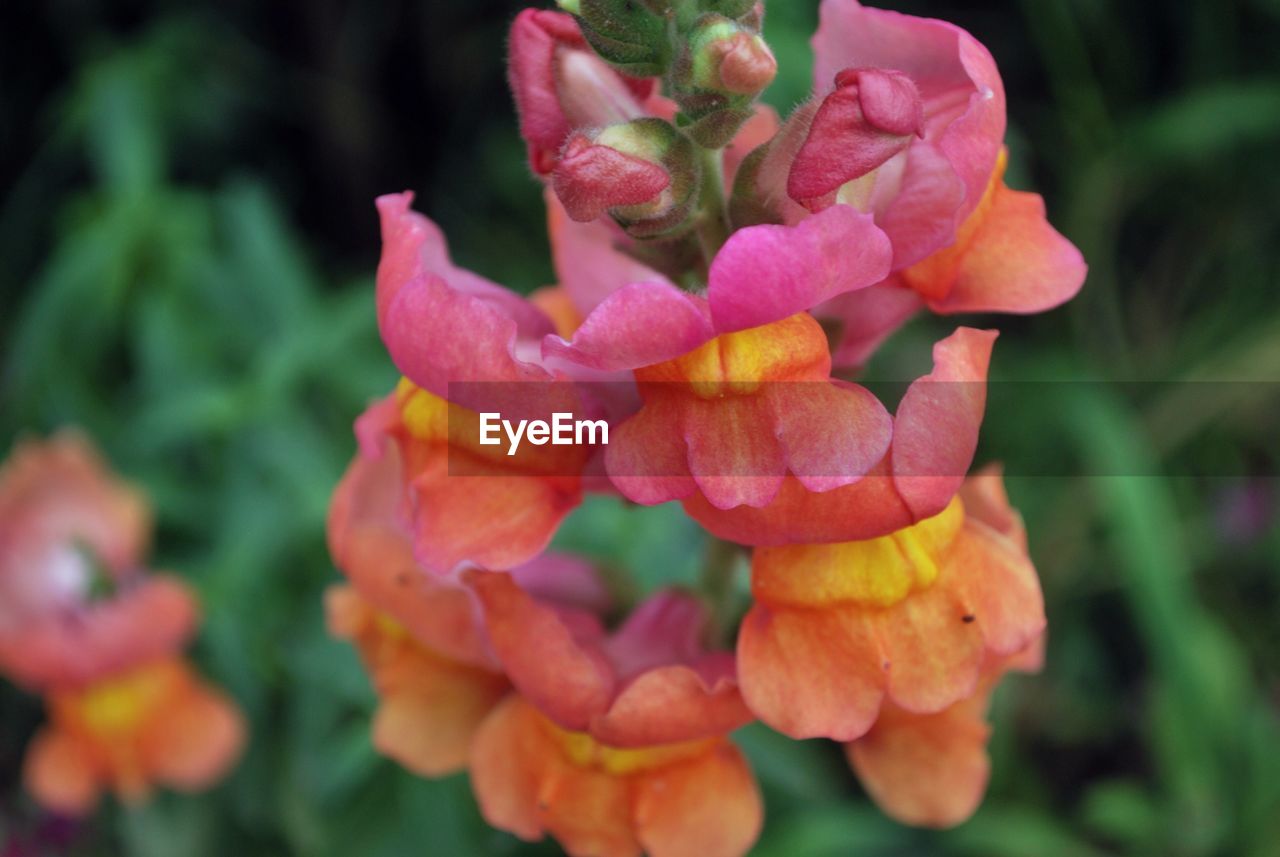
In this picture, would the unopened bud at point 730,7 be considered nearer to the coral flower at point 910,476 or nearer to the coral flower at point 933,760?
the coral flower at point 910,476

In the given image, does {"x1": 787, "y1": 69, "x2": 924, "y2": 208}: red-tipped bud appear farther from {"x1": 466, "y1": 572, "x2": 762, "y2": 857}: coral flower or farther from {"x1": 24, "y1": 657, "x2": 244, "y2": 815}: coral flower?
{"x1": 24, "y1": 657, "x2": 244, "y2": 815}: coral flower

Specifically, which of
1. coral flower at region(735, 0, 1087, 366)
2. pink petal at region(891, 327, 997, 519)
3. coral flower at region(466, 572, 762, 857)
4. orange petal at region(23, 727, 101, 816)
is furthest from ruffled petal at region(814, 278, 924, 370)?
orange petal at region(23, 727, 101, 816)

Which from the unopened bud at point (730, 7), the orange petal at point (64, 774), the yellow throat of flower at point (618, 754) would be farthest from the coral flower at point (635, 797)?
the orange petal at point (64, 774)

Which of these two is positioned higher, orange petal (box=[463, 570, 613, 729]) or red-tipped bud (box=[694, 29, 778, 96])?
red-tipped bud (box=[694, 29, 778, 96])

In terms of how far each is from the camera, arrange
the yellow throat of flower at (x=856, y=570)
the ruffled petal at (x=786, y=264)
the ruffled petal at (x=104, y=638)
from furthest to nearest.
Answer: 1. the ruffled petal at (x=104, y=638)
2. the yellow throat of flower at (x=856, y=570)
3. the ruffled petal at (x=786, y=264)

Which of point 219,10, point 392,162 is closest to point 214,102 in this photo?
point 219,10

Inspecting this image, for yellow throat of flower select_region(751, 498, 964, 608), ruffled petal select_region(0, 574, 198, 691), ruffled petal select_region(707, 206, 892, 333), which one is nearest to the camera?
ruffled petal select_region(707, 206, 892, 333)

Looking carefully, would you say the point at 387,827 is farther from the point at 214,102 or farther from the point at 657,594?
the point at 214,102
